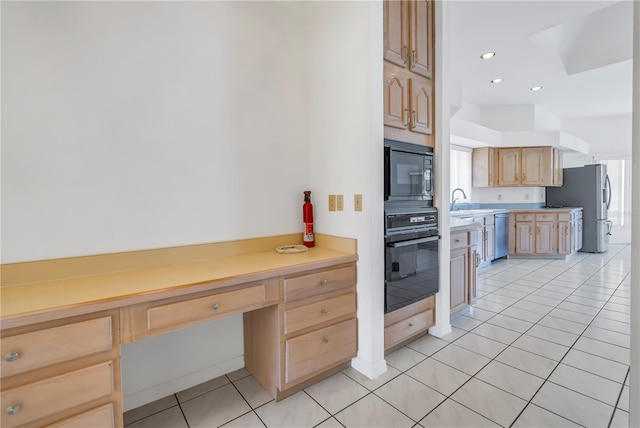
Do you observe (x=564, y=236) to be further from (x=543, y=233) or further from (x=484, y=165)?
(x=484, y=165)

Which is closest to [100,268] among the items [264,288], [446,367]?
[264,288]

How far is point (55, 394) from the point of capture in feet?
3.82

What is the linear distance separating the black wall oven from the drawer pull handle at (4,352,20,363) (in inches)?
71.9

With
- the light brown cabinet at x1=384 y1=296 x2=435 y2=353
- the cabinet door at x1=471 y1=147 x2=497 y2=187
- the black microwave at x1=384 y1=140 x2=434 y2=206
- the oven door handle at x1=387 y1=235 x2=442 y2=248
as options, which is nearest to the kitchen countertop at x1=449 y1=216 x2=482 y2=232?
the oven door handle at x1=387 y1=235 x2=442 y2=248

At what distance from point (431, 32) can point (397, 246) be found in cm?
176

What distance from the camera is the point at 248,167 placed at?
2.19 m

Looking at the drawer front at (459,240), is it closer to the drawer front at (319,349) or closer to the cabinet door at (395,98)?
the cabinet door at (395,98)

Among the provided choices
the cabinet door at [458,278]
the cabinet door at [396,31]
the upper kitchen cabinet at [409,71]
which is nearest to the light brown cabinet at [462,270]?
the cabinet door at [458,278]

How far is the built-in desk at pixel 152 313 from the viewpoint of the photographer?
3.75 ft

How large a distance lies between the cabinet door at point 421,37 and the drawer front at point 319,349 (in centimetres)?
195

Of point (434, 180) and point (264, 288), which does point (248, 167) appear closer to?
point (264, 288)

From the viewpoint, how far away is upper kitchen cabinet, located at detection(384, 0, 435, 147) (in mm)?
2176

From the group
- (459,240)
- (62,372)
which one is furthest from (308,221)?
(62,372)

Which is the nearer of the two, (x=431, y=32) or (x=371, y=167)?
(x=371, y=167)
